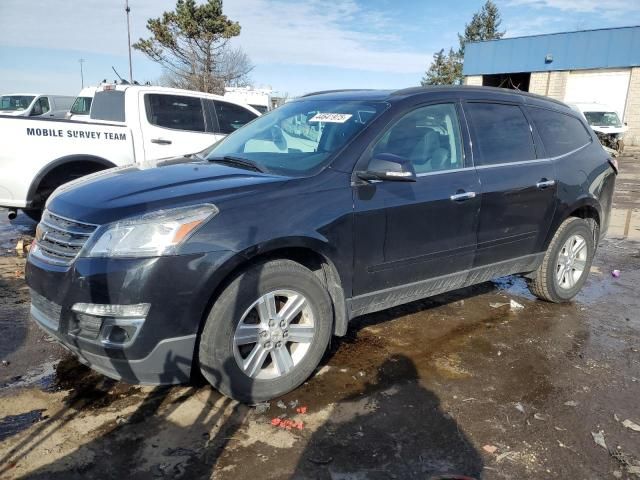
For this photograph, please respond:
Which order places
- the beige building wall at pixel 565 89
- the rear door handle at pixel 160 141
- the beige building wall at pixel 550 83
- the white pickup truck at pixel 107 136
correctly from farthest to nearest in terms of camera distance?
the beige building wall at pixel 550 83
the beige building wall at pixel 565 89
the rear door handle at pixel 160 141
the white pickup truck at pixel 107 136

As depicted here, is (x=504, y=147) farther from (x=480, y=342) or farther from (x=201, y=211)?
(x=201, y=211)

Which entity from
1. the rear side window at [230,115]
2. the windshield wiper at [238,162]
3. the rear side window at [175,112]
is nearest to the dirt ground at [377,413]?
the windshield wiper at [238,162]

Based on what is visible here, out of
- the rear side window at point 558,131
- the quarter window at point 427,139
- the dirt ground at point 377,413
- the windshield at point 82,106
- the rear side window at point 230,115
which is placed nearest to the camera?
the dirt ground at point 377,413

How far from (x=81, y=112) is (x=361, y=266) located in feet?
34.8

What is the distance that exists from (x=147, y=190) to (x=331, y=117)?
1.45 m

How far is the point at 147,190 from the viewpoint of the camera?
9.57 ft

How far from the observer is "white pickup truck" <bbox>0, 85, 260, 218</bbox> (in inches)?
233

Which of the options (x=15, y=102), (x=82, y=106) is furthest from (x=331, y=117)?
(x=15, y=102)

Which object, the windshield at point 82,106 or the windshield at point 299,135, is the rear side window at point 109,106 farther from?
the windshield at point 299,135

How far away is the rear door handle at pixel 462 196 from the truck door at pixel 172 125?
4.48 m

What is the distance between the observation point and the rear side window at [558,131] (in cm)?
450

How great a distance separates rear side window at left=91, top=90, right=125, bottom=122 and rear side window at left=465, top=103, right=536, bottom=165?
5341mm

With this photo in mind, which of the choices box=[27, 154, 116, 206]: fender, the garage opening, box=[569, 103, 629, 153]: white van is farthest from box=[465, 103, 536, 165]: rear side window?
the garage opening

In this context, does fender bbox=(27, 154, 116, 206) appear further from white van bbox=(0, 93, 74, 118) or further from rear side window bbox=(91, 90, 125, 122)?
white van bbox=(0, 93, 74, 118)
